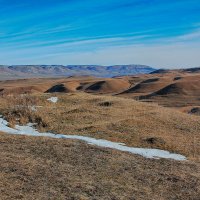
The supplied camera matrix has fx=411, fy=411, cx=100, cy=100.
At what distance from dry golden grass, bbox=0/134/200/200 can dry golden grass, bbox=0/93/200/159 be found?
10.0 feet

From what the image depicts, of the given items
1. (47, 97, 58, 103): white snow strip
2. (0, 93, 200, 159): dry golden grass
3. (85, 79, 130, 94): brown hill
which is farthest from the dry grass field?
(85, 79, 130, 94): brown hill

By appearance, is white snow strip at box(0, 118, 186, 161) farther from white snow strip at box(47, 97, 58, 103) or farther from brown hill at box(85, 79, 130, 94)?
brown hill at box(85, 79, 130, 94)

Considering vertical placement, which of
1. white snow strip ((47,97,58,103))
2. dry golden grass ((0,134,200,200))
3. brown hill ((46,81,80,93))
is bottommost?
brown hill ((46,81,80,93))

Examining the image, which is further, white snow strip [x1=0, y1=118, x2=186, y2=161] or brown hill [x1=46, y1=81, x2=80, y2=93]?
brown hill [x1=46, y1=81, x2=80, y2=93]

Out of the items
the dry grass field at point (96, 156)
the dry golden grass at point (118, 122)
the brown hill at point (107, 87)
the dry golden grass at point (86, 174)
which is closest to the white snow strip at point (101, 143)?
the dry grass field at point (96, 156)

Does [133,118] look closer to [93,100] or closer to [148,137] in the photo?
[148,137]

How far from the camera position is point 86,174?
15539mm

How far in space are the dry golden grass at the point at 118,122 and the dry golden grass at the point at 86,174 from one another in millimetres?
3051

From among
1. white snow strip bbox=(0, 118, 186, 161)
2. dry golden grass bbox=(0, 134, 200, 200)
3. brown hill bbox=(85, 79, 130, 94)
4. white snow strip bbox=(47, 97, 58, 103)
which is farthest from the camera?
brown hill bbox=(85, 79, 130, 94)

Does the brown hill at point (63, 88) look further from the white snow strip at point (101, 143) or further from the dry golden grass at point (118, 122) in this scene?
the white snow strip at point (101, 143)

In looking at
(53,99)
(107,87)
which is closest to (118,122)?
Result: (53,99)

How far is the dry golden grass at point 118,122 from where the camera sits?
2197 cm

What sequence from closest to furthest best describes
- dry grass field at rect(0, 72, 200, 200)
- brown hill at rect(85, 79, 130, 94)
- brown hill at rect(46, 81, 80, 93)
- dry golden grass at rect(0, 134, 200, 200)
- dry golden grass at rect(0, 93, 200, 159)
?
dry golden grass at rect(0, 134, 200, 200) < dry grass field at rect(0, 72, 200, 200) < dry golden grass at rect(0, 93, 200, 159) < brown hill at rect(46, 81, 80, 93) < brown hill at rect(85, 79, 130, 94)

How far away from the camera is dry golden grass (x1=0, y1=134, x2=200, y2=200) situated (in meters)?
13.6
